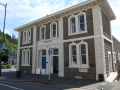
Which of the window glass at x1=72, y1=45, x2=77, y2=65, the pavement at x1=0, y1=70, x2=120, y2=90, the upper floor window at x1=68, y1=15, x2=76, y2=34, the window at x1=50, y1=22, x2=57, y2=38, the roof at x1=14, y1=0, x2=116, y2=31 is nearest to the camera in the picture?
the pavement at x1=0, y1=70, x2=120, y2=90

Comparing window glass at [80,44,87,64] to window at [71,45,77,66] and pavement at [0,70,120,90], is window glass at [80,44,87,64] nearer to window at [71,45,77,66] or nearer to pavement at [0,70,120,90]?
window at [71,45,77,66]

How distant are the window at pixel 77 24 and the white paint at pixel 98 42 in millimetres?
1290

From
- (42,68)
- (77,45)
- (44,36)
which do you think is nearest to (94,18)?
(77,45)

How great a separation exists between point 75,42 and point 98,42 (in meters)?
2.83

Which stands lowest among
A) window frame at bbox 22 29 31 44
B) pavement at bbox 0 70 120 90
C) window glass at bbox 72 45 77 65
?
pavement at bbox 0 70 120 90

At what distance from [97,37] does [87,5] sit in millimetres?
3703

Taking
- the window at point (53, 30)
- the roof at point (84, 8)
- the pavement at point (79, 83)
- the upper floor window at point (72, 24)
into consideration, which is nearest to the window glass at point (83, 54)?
the pavement at point (79, 83)

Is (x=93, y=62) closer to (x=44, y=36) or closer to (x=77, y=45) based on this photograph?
(x=77, y=45)

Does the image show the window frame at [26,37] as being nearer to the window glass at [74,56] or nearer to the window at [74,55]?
the window at [74,55]

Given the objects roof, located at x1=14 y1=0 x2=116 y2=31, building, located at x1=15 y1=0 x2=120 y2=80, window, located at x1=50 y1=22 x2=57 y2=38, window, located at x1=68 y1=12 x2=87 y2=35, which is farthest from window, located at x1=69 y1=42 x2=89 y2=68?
roof, located at x1=14 y1=0 x2=116 y2=31

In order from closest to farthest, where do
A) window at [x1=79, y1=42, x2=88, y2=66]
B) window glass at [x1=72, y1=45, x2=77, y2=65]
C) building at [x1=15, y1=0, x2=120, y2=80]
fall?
building at [x1=15, y1=0, x2=120, y2=80] → window at [x1=79, y1=42, x2=88, y2=66] → window glass at [x1=72, y1=45, x2=77, y2=65]

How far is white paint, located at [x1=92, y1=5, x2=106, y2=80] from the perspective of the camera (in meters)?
14.4

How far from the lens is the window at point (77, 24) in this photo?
1656cm

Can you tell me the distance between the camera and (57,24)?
19312 millimetres
